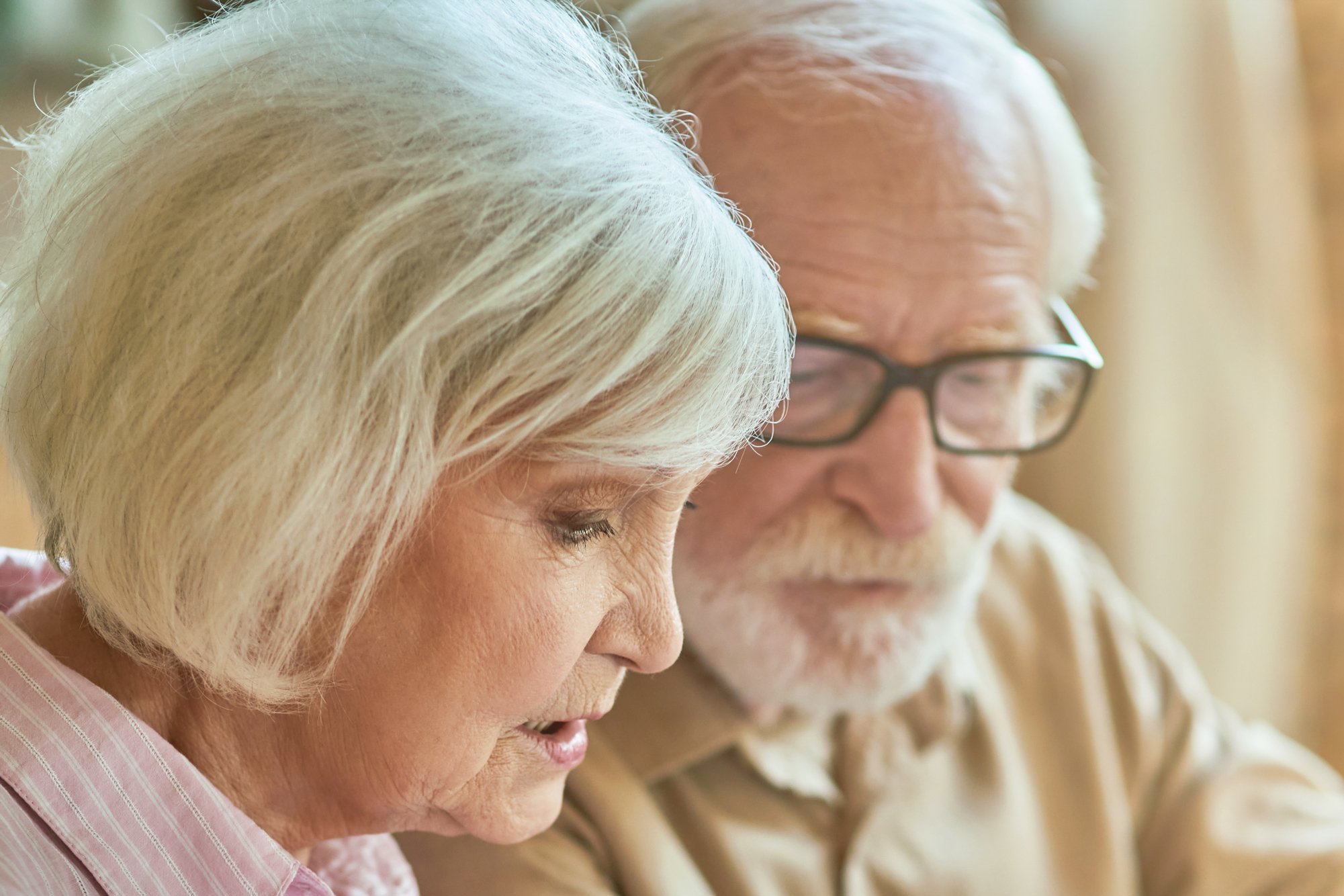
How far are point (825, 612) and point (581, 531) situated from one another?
568 mm

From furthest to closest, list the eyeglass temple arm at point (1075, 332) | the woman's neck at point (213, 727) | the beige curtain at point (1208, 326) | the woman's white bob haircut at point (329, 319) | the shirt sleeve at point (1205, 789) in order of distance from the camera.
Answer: the beige curtain at point (1208, 326)
the shirt sleeve at point (1205, 789)
the eyeglass temple arm at point (1075, 332)
the woman's neck at point (213, 727)
the woman's white bob haircut at point (329, 319)

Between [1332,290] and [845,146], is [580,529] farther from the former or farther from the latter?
[1332,290]

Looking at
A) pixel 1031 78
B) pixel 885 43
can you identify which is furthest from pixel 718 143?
pixel 1031 78

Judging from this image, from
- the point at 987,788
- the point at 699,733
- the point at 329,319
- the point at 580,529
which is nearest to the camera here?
the point at 329,319

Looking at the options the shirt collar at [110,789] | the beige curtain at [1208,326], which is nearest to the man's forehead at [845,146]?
the shirt collar at [110,789]

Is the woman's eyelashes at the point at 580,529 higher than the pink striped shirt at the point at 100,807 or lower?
higher

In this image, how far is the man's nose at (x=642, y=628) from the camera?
0.84 metres

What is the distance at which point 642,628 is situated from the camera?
86 centimetres

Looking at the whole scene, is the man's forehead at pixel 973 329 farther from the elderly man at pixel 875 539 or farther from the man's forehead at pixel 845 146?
the man's forehead at pixel 845 146

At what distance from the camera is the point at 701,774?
1324 mm

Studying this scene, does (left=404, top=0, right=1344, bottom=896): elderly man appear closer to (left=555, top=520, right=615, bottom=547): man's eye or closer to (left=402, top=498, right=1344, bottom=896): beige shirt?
(left=402, top=498, right=1344, bottom=896): beige shirt

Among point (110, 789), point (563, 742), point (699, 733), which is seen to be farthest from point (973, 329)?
point (110, 789)

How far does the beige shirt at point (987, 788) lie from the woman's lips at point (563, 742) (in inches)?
11.6

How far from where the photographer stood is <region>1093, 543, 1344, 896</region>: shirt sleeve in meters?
1.45
